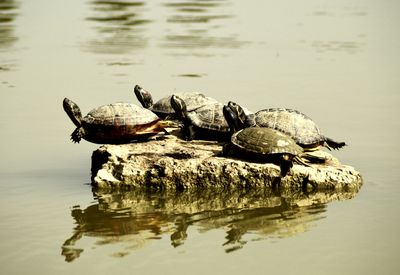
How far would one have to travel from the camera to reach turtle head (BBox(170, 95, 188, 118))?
974 cm

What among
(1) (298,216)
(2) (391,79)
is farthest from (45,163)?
(2) (391,79)

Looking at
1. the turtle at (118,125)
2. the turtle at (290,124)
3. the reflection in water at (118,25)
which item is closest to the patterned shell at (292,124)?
the turtle at (290,124)

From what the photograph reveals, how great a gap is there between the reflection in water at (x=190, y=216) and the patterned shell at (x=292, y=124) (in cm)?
91

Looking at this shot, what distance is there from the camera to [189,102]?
402 inches

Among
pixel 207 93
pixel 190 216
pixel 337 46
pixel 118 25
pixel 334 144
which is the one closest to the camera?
pixel 190 216

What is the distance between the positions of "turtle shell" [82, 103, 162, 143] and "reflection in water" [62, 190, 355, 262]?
1.02m

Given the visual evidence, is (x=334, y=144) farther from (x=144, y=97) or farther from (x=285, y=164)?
(x=144, y=97)

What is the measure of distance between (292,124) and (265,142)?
0.77m

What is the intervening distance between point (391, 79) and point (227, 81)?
3558 mm

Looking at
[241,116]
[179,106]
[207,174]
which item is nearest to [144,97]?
[179,106]

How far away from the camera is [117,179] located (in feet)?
28.0

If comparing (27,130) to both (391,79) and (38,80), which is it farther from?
(391,79)

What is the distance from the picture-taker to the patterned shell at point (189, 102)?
10133mm

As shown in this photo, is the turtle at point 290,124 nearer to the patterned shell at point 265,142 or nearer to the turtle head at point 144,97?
the patterned shell at point 265,142
